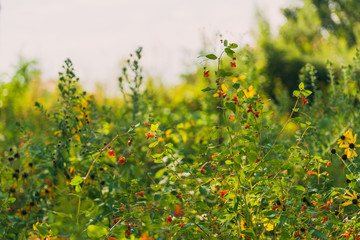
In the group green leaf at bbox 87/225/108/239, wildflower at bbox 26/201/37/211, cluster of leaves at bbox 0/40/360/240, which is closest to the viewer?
green leaf at bbox 87/225/108/239

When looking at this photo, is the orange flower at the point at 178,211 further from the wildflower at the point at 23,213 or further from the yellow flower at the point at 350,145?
the wildflower at the point at 23,213

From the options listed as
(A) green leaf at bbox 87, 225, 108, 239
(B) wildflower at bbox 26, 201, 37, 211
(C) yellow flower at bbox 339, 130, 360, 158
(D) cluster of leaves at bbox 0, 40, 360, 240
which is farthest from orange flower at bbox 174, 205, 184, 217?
(B) wildflower at bbox 26, 201, 37, 211

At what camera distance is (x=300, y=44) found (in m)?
8.34

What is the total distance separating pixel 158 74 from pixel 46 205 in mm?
3684

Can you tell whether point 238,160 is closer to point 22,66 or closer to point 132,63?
point 132,63

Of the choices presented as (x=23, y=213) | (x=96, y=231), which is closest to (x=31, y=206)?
(x=23, y=213)

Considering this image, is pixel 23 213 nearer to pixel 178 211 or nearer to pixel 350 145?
pixel 178 211

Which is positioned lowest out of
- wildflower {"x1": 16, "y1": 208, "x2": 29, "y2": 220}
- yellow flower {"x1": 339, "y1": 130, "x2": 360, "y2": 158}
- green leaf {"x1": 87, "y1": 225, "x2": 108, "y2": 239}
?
wildflower {"x1": 16, "y1": 208, "x2": 29, "y2": 220}

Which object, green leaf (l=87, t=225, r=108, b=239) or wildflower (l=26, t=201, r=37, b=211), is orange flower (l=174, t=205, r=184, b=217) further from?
wildflower (l=26, t=201, r=37, b=211)

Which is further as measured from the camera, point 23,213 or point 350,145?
point 23,213

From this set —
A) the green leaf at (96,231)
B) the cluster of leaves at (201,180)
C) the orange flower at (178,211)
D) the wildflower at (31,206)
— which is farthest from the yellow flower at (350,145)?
the wildflower at (31,206)

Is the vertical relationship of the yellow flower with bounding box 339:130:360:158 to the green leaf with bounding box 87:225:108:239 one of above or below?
above

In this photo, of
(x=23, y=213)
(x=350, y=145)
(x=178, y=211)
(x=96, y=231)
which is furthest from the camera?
(x=23, y=213)

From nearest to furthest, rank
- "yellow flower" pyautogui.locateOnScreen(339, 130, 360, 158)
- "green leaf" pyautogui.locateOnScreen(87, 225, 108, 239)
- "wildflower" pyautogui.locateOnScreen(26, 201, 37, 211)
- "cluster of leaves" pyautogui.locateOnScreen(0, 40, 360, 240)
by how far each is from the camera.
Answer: "green leaf" pyautogui.locateOnScreen(87, 225, 108, 239) → "cluster of leaves" pyautogui.locateOnScreen(0, 40, 360, 240) → "yellow flower" pyautogui.locateOnScreen(339, 130, 360, 158) → "wildflower" pyautogui.locateOnScreen(26, 201, 37, 211)
